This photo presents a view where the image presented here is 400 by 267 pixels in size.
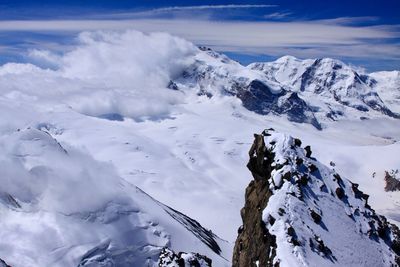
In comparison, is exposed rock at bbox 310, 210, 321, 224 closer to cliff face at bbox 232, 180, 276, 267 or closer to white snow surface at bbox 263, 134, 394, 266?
white snow surface at bbox 263, 134, 394, 266

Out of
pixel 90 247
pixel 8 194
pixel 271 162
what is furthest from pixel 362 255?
pixel 8 194

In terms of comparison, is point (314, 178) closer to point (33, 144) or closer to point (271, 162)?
point (271, 162)

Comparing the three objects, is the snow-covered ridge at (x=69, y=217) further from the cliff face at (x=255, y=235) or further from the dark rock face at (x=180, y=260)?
the dark rock face at (x=180, y=260)

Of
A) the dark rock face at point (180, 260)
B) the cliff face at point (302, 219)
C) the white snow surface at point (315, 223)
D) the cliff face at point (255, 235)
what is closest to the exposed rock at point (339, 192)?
the cliff face at point (302, 219)

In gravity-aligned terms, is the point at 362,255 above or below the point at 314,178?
below

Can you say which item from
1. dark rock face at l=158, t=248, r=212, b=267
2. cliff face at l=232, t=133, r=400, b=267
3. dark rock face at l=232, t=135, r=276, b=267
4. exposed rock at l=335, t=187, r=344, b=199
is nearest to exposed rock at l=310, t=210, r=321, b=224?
cliff face at l=232, t=133, r=400, b=267

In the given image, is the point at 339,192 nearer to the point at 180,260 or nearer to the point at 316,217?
the point at 316,217

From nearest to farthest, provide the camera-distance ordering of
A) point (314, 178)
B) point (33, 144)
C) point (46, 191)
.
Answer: point (314, 178), point (46, 191), point (33, 144)

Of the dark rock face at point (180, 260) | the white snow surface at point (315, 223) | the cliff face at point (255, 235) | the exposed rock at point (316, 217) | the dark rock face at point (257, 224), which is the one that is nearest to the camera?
the white snow surface at point (315, 223)
